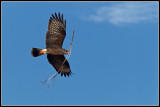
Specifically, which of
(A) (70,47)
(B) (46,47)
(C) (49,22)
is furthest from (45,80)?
(C) (49,22)

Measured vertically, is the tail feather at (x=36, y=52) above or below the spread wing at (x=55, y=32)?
below

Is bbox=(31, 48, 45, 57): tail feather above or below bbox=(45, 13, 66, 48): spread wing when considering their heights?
below

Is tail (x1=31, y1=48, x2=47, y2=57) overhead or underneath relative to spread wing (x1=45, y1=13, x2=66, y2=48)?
underneath

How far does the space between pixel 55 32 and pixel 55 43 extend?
465mm

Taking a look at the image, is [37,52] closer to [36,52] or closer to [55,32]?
[36,52]

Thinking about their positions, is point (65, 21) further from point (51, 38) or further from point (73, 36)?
point (73, 36)

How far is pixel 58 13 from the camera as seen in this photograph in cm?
1145

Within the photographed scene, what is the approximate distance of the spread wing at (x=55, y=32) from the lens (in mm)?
11116

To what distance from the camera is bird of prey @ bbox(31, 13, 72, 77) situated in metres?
10.9

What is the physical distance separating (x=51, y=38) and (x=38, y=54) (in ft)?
2.69

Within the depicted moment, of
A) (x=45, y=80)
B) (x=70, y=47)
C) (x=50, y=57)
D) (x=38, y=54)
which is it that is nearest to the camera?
(x=45, y=80)

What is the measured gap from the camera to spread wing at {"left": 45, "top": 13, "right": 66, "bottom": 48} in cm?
1112

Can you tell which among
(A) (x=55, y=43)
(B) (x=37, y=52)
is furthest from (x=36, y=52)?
(A) (x=55, y=43)

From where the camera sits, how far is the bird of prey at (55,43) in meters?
10.9
